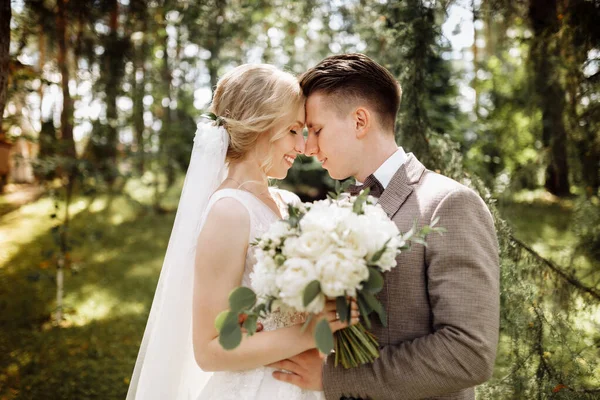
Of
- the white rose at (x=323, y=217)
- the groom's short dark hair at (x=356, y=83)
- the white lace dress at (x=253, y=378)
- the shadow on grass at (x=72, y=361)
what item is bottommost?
the shadow on grass at (x=72, y=361)

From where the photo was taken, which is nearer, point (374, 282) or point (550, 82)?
point (374, 282)

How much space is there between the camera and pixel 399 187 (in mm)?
2104

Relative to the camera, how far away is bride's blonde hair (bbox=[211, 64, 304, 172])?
2283 mm

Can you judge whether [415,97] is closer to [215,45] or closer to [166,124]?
[215,45]

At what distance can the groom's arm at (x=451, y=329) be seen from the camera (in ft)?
5.76

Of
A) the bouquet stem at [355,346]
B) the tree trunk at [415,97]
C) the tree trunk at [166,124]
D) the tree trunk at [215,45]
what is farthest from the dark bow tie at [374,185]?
the tree trunk at [166,124]

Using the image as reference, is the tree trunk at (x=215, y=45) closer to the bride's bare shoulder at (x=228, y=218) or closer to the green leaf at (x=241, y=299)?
the bride's bare shoulder at (x=228, y=218)

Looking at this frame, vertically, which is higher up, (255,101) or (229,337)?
(255,101)

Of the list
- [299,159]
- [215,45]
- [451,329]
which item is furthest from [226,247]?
[215,45]

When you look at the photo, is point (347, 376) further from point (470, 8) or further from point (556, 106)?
point (556, 106)

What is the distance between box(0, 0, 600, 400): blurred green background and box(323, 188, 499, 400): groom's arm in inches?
54.5

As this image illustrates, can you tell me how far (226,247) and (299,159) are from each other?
2255 millimetres

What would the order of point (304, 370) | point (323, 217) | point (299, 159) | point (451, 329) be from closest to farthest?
point (323, 217), point (451, 329), point (304, 370), point (299, 159)

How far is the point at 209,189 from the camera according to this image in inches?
96.7
